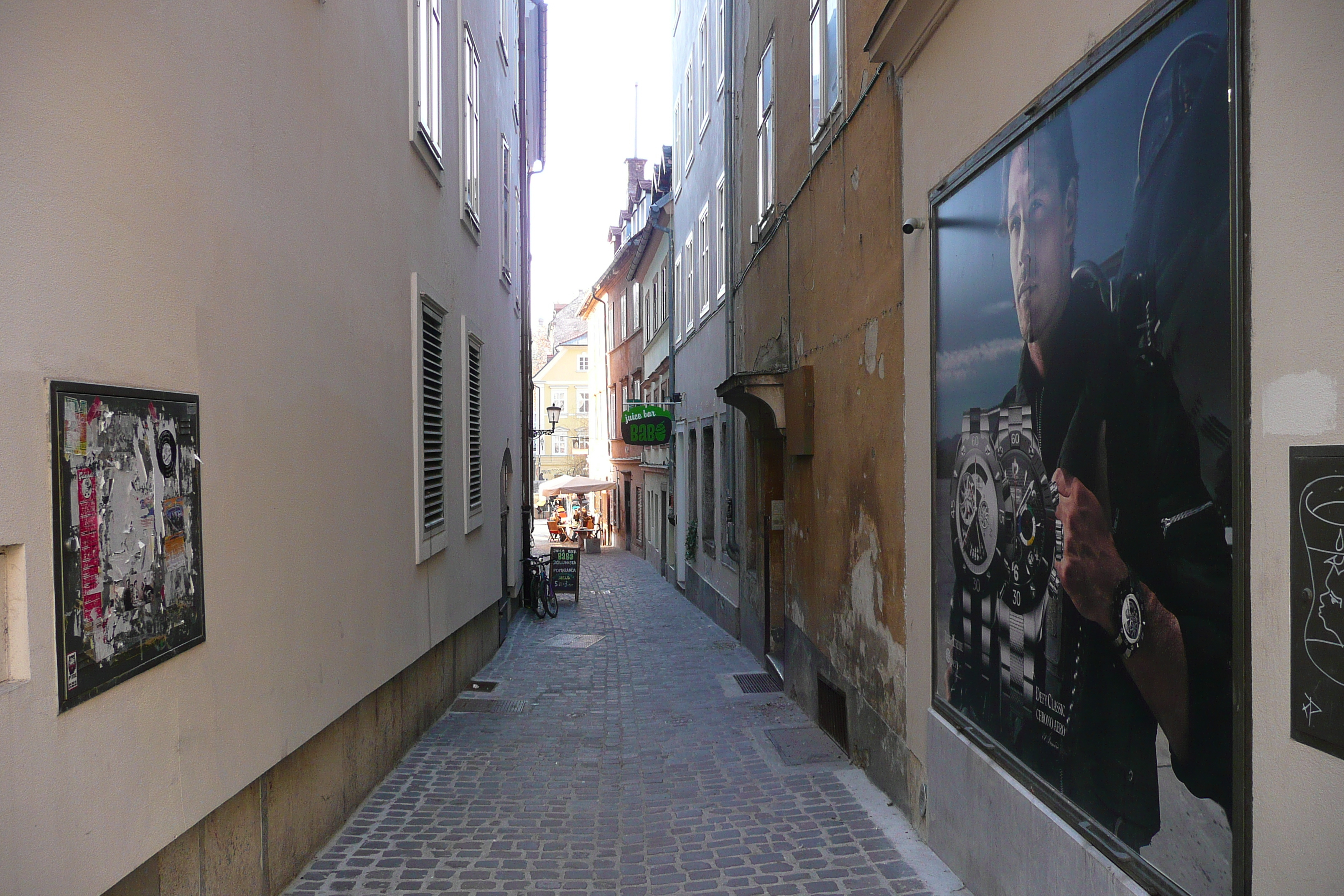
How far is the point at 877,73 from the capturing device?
686 cm

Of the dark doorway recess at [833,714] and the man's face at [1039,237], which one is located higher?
the man's face at [1039,237]

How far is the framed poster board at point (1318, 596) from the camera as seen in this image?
2367mm

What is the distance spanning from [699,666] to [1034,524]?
913cm

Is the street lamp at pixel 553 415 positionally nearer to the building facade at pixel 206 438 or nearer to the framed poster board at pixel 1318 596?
the building facade at pixel 206 438

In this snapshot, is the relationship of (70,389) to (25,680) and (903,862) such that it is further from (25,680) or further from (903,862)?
(903,862)

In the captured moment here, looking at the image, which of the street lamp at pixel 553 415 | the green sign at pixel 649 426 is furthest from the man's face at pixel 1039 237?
the street lamp at pixel 553 415

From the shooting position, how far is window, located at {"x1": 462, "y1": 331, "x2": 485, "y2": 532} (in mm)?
11109

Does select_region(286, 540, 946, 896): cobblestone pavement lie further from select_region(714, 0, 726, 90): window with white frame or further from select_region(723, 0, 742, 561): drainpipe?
select_region(714, 0, 726, 90): window with white frame

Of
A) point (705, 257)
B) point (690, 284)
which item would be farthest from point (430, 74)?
point (690, 284)

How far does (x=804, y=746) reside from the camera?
8.34 meters

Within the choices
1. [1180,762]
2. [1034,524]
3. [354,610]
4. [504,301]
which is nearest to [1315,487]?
[1180,762]

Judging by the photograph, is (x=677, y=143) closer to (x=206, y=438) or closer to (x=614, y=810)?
(x=614, y=810)

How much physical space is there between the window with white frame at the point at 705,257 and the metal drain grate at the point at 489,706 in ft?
29.0

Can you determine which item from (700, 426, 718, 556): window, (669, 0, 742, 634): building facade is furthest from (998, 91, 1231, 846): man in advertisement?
(700, 426, 718, 556): window
